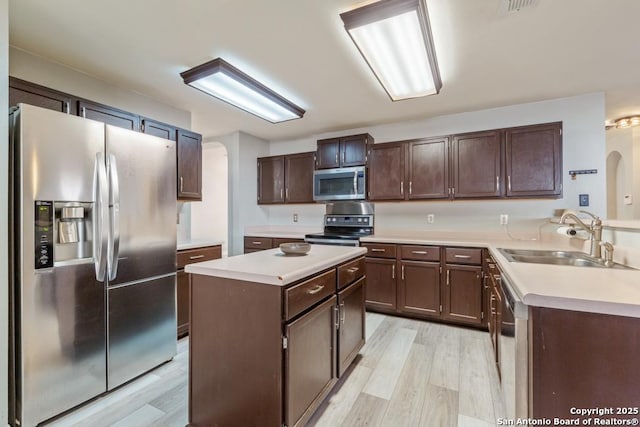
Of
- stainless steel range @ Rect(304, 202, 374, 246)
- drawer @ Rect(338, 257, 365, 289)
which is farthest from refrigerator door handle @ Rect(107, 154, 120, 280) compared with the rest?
stainless steel range @ Rect(304, 202, 374, 246)

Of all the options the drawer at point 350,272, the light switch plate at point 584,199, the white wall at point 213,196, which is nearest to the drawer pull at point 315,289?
the drawer at point 350,272

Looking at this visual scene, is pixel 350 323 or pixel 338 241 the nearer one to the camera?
pixel 350 323

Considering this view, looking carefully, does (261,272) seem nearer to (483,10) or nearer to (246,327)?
(246,327)

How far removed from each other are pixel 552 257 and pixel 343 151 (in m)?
2.52

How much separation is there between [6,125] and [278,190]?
10.5 ft

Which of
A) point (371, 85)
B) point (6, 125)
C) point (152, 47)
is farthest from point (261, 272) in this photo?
point (371, 85)

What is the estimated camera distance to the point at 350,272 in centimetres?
208

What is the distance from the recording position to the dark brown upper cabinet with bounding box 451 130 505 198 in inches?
120

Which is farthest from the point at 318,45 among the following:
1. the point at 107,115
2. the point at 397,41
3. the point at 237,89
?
the point at 107,115

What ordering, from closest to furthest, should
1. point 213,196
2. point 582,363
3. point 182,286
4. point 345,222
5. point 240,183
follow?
point 582,363
point 182,286
point 345,222
point 240,183
point 213,196

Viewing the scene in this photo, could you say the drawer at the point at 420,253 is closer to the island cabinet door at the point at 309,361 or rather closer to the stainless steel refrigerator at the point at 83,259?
the island cabinet door at the point at 309,361

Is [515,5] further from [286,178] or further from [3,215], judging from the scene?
[286,178]

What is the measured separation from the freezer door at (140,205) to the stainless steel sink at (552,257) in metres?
2.55

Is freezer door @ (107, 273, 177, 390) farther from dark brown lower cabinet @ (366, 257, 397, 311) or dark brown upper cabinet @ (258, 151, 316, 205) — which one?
dark brown upper cabinet @ (258, 151, 316, 205)
